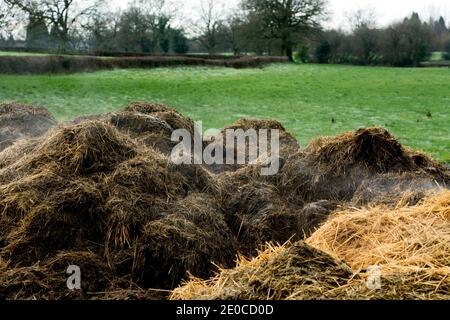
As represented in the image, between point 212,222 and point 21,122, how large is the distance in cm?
495

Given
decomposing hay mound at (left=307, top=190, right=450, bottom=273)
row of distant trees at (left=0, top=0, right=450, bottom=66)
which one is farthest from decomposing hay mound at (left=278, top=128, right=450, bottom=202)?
row of distant trees at (left=0, top=0, right=450, bottom=66)

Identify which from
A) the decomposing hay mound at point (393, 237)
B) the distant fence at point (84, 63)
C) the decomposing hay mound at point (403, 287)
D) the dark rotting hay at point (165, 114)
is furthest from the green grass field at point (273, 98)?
the decomposing hay mound at point (403, 287)

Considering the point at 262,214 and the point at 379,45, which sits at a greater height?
the point at 379,45

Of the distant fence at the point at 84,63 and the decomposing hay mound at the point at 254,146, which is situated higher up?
the distant fence at the point at 84,63

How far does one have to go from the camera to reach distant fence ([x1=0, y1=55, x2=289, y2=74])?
1265 inches

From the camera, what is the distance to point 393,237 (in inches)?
173

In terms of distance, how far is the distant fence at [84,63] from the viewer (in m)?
32.1

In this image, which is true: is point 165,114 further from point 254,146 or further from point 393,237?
point 393,237

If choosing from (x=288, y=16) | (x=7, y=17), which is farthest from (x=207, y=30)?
(x=7, y=17)

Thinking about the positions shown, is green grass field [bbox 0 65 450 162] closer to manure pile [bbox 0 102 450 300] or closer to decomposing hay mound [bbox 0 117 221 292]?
manure pile [bbox 0 102 450 300]

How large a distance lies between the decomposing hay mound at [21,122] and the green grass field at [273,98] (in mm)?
4329

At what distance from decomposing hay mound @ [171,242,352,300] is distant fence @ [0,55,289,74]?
31584mm

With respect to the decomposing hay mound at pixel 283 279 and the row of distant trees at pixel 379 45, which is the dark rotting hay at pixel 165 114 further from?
the row of distant trees at pixel 379 45

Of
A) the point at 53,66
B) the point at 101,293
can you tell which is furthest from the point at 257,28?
the point at 101,293
